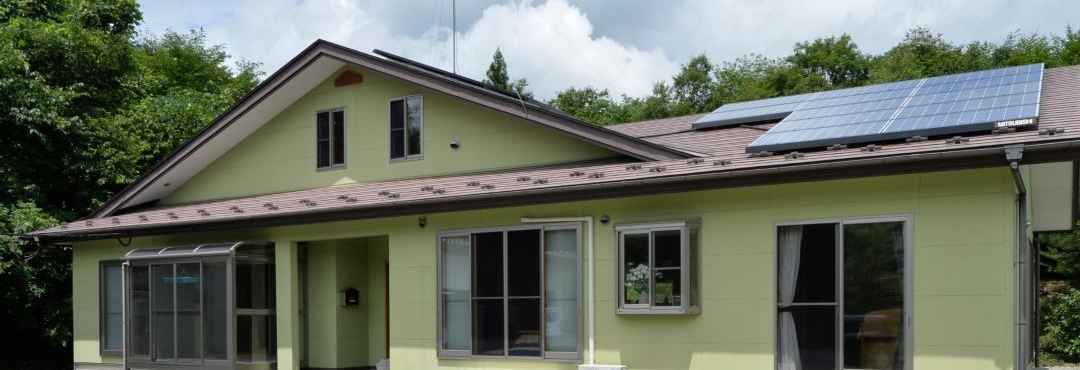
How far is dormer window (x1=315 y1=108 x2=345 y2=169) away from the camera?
1636 cm

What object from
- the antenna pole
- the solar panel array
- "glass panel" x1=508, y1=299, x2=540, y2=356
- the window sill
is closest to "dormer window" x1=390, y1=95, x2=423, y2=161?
the antenna pole

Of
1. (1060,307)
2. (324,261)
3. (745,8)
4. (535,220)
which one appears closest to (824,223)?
(535,220)

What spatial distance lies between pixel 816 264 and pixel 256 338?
8674 mm

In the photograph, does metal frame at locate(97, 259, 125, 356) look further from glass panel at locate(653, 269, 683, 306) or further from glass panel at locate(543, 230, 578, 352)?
glass panel at locate(653, 269, 683, 306)

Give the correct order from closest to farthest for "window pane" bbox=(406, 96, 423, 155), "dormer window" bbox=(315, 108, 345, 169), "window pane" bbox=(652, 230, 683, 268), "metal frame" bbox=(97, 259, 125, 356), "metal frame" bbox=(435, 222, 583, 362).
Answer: "window pane" bbox=(652, 230, 683, 268)
"metal frame" bbox=(435, 222, 583, 362)
"window pane" bbox=(406, 96, 423, 155)
"dormer window" bbox=(315, 108, 345, 169)
"metal frame" bbox=(97, 259, 125, 356)

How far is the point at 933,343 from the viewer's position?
10.0 meters

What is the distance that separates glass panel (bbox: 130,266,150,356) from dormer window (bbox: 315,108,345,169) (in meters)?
3.31

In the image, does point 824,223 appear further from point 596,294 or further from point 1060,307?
point 1060,307

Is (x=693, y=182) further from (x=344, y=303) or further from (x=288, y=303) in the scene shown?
(x=288, y=303)

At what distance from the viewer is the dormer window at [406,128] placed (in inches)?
611

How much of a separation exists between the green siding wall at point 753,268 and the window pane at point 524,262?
0.79 ft

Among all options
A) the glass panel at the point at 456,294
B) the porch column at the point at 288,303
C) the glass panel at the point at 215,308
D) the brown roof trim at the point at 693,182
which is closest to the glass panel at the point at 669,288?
the brown roof trim at the point at 693,182

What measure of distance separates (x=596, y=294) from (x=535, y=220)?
122cm

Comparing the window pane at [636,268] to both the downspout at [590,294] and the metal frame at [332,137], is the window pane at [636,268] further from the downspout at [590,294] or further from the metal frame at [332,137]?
the metal frame at [332,137]
